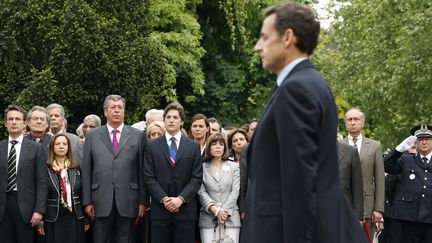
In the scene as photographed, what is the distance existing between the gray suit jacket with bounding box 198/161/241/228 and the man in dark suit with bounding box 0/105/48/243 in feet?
7.49

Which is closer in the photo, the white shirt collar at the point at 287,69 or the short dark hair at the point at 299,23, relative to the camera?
the short dark hair at the point at 299,23

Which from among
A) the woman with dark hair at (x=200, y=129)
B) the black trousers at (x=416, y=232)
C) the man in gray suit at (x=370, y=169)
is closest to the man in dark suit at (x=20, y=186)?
the woman with dark hair at (x=200, y=129)

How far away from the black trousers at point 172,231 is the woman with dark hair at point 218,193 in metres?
0.43

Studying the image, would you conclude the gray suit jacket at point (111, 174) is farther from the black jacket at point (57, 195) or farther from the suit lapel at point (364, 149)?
the suit lapel at point (364, 149)

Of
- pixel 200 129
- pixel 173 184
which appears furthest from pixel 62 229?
pixel 200 129

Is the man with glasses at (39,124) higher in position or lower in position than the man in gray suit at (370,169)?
higher

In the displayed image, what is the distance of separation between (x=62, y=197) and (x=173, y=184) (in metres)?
1.52

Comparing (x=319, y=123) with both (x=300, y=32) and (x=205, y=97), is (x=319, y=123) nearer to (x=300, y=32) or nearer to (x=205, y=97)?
(x=300, y=32)

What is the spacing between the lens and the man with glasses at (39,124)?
1311cm

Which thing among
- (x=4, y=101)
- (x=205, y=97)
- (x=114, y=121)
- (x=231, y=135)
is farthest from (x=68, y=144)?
(x=205, y=97)

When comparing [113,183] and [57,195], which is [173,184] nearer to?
[113,183]

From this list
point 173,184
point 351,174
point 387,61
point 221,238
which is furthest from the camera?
point 387,61

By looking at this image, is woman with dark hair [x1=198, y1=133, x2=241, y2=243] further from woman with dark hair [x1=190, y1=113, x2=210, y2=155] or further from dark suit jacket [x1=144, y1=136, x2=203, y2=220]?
woman with dark hair [x1=190, y1=113, x2=210, y2=155]

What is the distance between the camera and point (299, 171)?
5.09 metres
